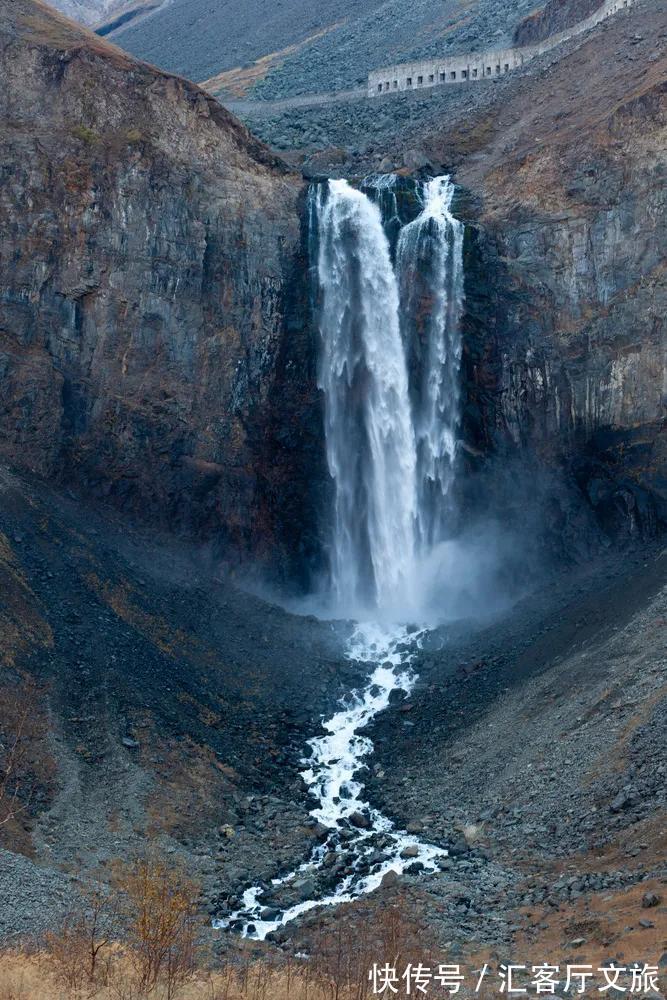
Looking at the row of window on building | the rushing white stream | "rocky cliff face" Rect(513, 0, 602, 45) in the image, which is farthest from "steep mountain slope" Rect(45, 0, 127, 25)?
the rushing white stream

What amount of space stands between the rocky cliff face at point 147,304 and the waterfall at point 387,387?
4.34 feet

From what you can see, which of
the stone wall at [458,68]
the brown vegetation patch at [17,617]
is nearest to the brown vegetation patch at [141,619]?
the brown vegetation patch at [17,617]

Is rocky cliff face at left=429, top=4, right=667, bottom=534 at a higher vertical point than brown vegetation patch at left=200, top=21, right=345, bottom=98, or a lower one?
lower

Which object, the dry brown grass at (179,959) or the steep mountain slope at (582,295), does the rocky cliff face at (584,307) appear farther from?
the dry brown grass at (179,959)

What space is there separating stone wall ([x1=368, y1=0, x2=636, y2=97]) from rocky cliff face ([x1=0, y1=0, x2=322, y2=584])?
33924mm

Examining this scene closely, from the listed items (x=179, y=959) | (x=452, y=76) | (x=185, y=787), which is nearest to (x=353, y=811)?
(x=185, y=787)

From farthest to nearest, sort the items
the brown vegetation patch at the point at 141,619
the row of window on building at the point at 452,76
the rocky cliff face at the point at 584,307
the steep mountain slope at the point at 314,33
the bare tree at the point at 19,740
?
1. the steep mountain slope at the point at 314,33
2. the row of window on building at the point at 452,76
3. the rocky cliff face at the point at 584,307
4. the brown vegetation patch at the point at 141,619
5. the bare tree at the point at 19,740

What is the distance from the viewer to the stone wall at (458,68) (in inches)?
2844

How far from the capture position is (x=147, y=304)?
43.4 m

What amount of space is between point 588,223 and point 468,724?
23311mm

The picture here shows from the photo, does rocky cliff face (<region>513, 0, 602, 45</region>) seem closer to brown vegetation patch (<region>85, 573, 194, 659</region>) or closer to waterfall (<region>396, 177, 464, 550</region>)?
waterfall (<region>396, 177, 464, 550</region>)

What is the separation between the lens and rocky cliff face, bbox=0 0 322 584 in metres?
42.1

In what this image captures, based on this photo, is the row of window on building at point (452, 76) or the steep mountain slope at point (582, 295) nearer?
the steep mountain slope at point (582, 295)

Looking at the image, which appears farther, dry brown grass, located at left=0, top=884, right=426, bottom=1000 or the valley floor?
the valley floor
